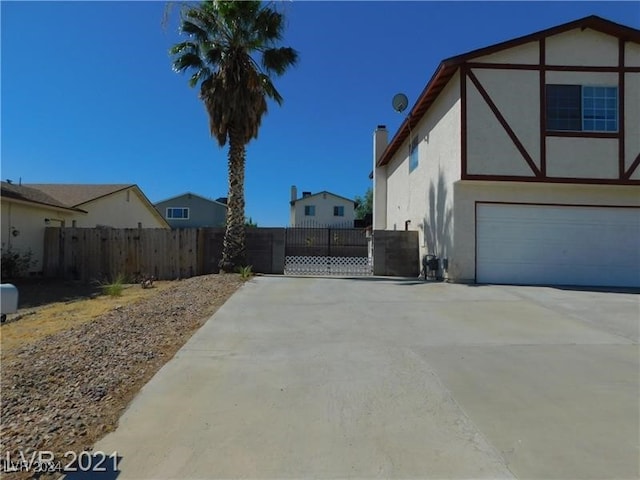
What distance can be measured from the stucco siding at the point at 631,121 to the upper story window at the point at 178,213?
37984 mm

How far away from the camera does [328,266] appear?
16219 mm

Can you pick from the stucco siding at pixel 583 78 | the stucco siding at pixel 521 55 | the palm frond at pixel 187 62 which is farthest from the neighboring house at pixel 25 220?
the stucco siding at pixel 583 78

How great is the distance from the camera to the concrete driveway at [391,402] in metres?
3.18

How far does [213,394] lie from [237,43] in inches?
521

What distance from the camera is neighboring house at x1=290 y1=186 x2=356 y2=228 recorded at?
1943 inches

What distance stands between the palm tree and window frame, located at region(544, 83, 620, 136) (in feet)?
28.4

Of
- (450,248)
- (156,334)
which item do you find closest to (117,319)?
(156,334)

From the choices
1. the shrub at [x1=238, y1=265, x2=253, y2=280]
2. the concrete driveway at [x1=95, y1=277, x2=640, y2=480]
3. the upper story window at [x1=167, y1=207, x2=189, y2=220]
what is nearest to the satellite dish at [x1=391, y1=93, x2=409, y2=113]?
the shrub at [x1=238, y1=265, x2=253, y2=280]

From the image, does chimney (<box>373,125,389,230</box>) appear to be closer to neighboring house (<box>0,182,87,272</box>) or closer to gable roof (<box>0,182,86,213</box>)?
gable roof (<box>0,182,86,213</box>)

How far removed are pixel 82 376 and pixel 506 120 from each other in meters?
12.7

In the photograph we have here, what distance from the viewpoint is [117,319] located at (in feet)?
26.0

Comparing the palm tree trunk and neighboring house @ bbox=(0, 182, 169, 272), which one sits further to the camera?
neighboring house @ bbox=(0, 182, 169, 272)

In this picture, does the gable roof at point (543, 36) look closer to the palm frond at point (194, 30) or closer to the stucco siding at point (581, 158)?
the stucco siding at point (581, 158)

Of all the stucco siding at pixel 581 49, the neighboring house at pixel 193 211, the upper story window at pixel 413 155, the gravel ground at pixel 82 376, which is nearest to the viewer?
the gravel ground at pixel 82 376
